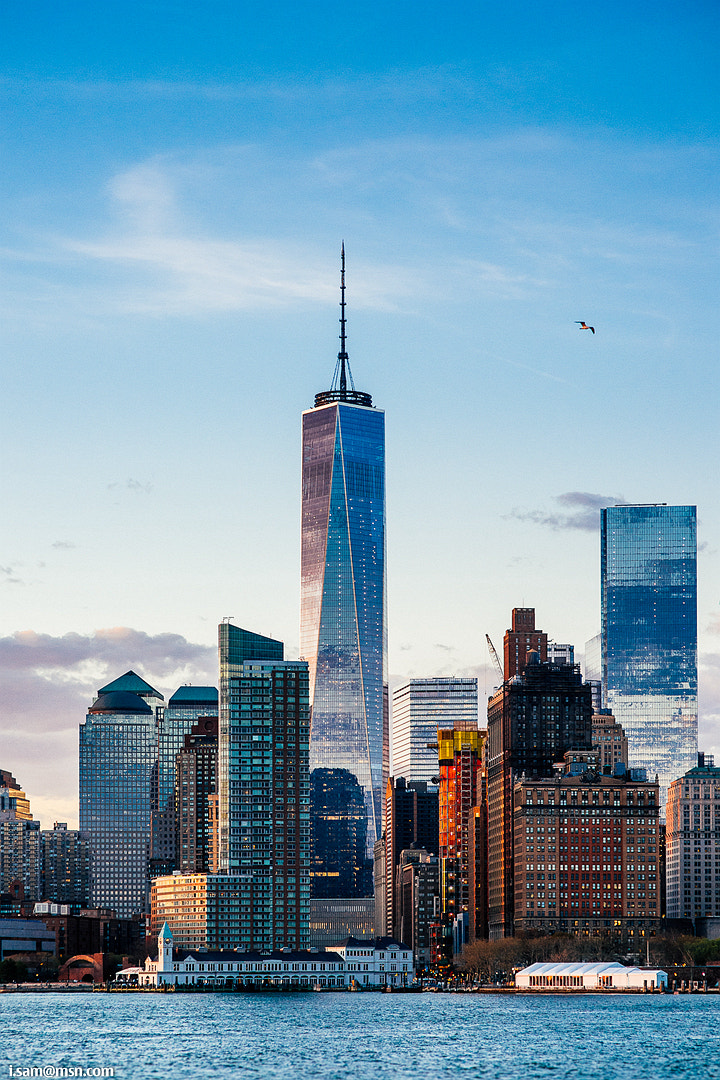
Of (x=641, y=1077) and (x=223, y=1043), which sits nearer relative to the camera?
(x=641, y=1077)

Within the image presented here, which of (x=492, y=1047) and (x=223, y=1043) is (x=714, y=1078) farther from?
(x=223, y=1043)

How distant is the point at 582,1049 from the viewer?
17962cm

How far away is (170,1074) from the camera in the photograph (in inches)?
5979

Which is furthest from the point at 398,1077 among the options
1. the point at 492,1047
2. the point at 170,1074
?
the point at 492,1047

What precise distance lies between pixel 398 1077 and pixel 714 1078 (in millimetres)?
25724

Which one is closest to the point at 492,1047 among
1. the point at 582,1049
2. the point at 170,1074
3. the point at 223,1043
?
the point at 582,1049

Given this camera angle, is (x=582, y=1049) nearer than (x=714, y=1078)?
No

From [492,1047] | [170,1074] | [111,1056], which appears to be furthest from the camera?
[492,1047]

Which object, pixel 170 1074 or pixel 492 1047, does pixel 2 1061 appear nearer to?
pixel 170 1074

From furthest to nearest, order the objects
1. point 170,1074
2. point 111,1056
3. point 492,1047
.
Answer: point 492,1047 → point 111,1056 → point 170,1074

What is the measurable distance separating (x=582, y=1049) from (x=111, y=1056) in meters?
44.7

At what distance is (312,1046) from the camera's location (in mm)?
187750

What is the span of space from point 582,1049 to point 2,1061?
5530 centimetres

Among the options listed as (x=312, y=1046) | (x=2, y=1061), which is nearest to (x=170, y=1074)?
(x=2, y=1061)
